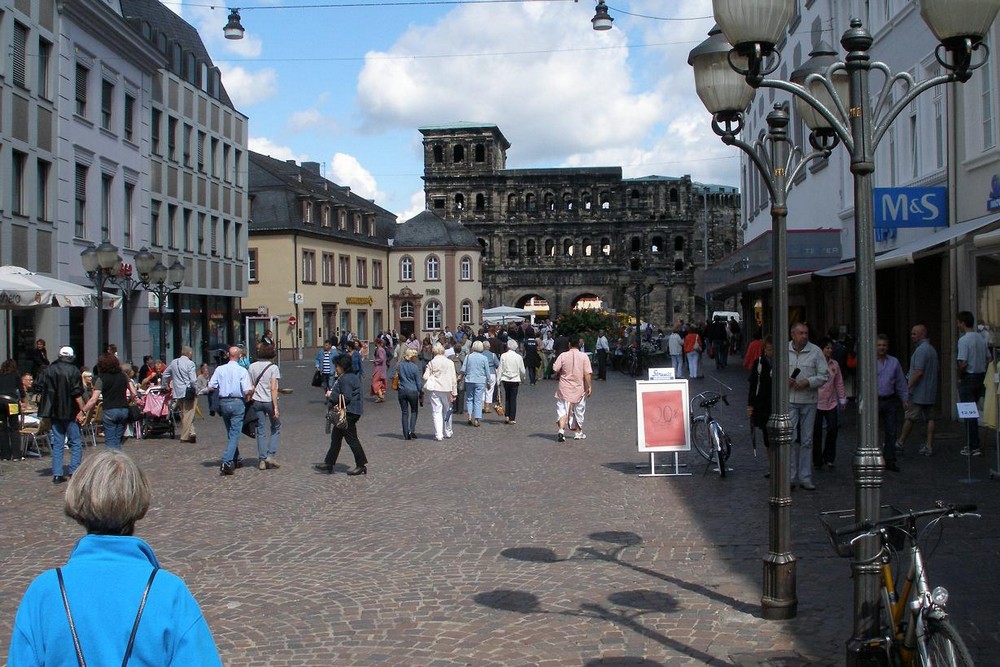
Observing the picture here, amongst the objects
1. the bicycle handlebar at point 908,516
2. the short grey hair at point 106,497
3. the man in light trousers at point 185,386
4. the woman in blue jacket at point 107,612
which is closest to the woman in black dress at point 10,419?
the man in light trousers at point 185,386

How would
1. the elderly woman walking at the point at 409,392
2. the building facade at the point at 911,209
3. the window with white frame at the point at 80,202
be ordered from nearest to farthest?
the building facade at the point at 911,209 → the elderly woman walking at the point at 409,392 → the window with white frame at the point at 80,202

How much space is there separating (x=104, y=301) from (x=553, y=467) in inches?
411

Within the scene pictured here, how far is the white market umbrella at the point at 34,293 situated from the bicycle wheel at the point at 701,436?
10.3 meters

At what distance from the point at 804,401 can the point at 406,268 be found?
6822 cm

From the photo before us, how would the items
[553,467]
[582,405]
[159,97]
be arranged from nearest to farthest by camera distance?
[553,467], [582,405], [159,97]

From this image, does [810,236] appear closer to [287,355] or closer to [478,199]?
[287,355]

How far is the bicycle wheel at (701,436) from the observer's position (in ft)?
44.2

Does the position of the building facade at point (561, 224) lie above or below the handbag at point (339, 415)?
above

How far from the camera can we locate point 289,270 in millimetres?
60656

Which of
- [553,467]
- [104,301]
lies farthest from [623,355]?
[553,467]

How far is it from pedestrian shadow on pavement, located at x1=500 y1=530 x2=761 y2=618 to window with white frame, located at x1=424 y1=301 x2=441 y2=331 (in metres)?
70.3

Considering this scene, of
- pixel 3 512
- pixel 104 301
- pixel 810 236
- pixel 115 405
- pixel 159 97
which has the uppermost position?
pixel 159 97

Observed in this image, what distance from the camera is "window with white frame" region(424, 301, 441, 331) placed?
79625 millimetres

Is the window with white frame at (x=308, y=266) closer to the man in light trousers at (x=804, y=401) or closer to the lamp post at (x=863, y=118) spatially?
the man in light trousers at (x=804, y=401)
